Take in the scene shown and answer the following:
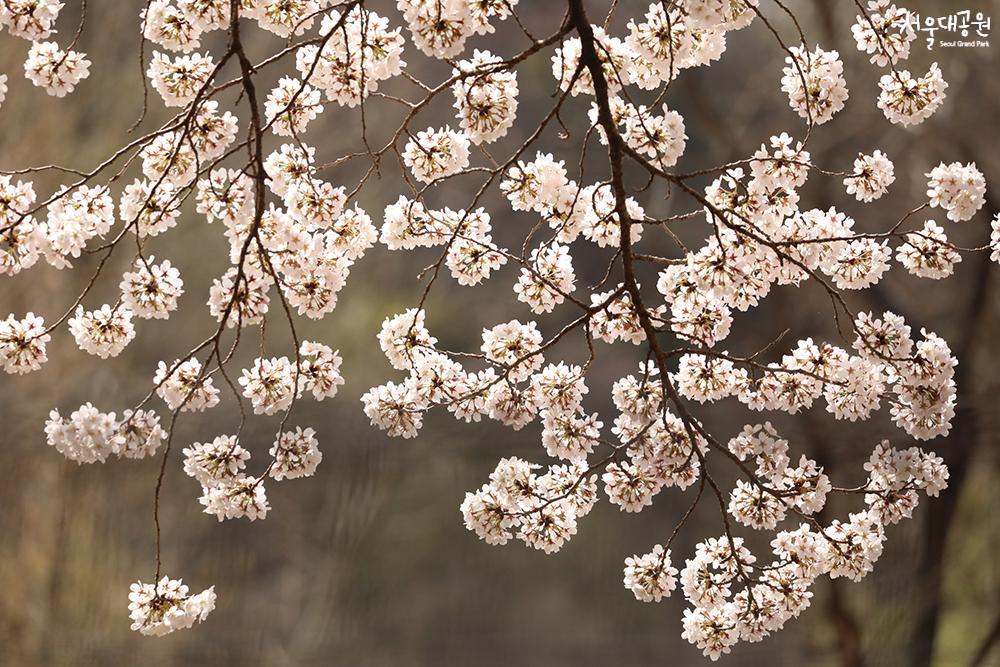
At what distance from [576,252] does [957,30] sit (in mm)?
3350

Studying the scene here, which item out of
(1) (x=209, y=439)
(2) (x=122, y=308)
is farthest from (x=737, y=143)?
(2) (x=122, y=308)

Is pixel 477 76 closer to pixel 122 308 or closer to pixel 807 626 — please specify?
pixel 122 308

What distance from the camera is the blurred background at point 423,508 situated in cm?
445

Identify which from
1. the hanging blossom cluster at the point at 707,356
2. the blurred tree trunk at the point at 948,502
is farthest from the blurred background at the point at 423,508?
the hanging blossom cluster at the point at 707,356

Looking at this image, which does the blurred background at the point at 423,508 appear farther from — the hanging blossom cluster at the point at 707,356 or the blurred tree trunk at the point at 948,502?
the hanging blossom cluster at the point at 707,356

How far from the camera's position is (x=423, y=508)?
5652mm

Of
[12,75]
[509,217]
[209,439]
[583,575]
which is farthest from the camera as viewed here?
[509,217]

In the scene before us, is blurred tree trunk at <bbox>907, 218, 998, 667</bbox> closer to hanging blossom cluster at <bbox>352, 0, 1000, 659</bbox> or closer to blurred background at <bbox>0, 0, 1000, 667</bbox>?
blurred background at <bbox>0, 0, 1000, 667</bbox>

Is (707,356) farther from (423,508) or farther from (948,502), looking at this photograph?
(423,508)

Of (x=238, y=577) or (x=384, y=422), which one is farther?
(x=238, y=577)

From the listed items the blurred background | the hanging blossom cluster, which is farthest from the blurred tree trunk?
the hanging blossom cluster

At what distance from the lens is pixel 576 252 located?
7789mm

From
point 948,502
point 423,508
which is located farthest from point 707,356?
point 423,508

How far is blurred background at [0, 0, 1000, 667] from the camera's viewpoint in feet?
14.6
